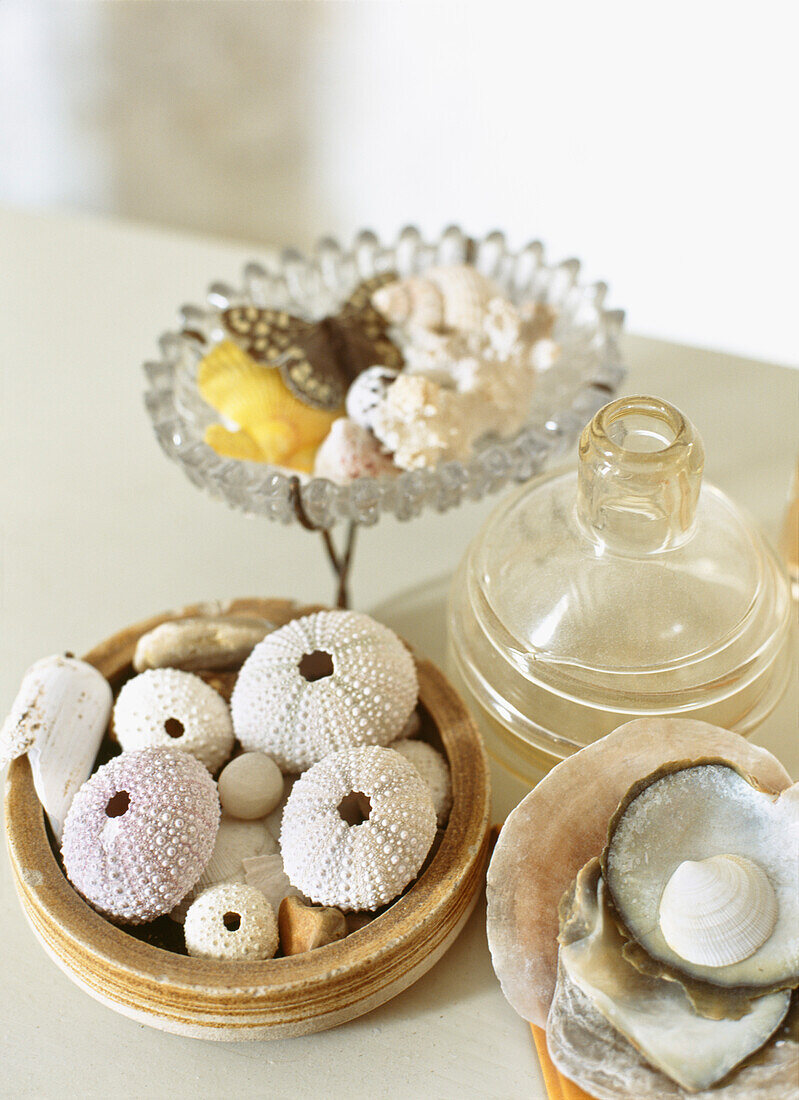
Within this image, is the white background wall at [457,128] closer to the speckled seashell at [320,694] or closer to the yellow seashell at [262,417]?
the yellow seashell at [262,417]

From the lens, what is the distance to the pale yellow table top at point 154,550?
1.33ft

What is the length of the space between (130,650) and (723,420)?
430 millimetres

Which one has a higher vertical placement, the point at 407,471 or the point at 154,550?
the point at 407,471

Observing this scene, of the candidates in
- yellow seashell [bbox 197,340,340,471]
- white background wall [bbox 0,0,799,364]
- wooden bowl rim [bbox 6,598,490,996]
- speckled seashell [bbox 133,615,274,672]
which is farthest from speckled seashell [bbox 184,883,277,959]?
white background wall [bbox 0,0,799,364]

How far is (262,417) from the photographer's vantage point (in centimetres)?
55

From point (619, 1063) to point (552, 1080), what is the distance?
0.06 metres

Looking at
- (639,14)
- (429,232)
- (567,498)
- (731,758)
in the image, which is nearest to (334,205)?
(429,232)

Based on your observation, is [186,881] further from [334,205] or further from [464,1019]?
[334,205]

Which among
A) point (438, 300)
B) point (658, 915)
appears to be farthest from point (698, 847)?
point (438, 300)

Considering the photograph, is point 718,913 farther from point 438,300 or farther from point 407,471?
point 438,300

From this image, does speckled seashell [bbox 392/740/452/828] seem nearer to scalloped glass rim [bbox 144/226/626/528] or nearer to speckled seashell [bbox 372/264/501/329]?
scalloped glass rim [bbox 144/226/626/528]

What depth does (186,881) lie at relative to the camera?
1.25 ft

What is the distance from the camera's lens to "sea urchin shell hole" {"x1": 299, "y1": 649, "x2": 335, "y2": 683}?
0.43 m

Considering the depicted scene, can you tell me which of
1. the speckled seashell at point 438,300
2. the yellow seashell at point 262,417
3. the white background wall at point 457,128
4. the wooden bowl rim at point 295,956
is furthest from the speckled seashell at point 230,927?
the white background wall at point 457,128
